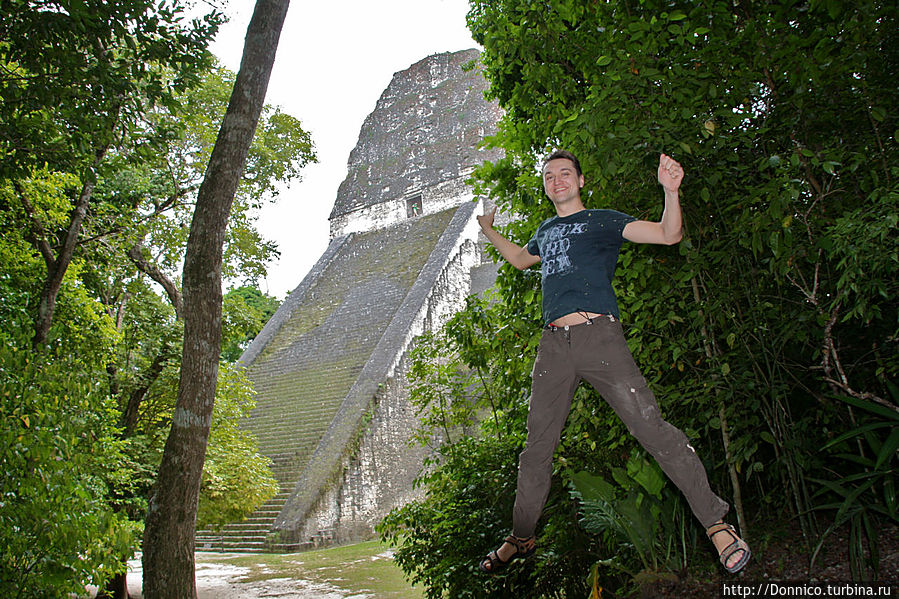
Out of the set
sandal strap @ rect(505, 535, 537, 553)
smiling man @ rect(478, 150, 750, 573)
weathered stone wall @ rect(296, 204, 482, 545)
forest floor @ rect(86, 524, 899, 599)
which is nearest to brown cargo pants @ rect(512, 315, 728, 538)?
smiling man @ rect(478, 150, 750, 573)

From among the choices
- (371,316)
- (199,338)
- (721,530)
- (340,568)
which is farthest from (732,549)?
(371,316)

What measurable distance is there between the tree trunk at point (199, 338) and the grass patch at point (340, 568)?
3918 mm

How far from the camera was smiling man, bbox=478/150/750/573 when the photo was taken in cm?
219

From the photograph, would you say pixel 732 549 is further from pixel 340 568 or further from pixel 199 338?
pixel 340 568

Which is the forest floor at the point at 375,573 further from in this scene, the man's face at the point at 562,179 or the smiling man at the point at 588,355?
the man's face at the point at 562,179

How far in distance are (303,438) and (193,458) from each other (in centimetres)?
1051

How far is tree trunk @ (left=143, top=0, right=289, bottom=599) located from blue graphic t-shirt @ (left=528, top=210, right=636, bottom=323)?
2.14 meters

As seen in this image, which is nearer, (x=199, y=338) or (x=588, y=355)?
(x=588, y=355)

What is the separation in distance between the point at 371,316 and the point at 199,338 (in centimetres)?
1402

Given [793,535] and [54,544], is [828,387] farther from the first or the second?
[54,544]

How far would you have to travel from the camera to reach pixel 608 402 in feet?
7.63

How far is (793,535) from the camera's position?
2.89 m

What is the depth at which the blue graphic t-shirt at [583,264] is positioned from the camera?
7.66 feet

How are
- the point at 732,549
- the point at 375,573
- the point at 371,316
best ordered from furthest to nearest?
the point at 371,316 < the point at 375,573 < the point at 732,549
